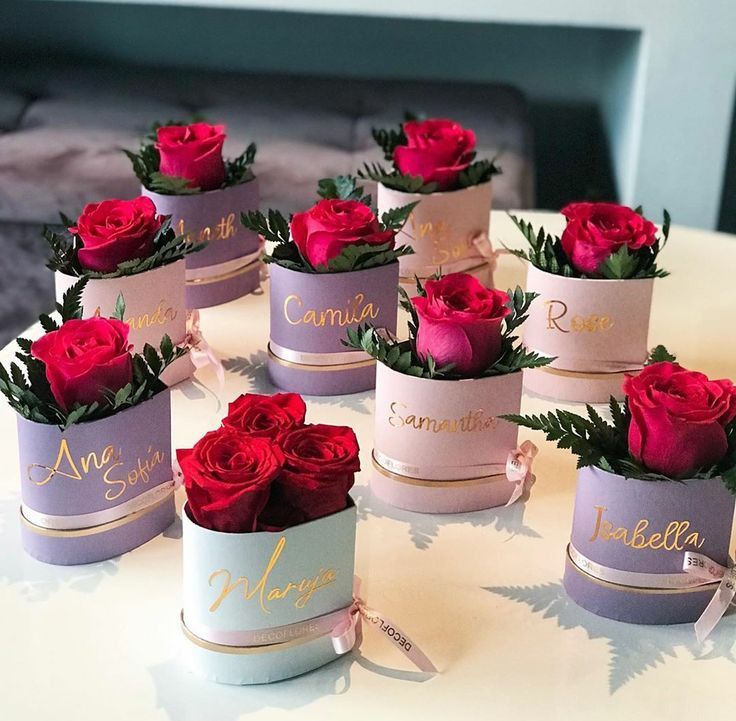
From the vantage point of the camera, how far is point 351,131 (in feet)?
8.19

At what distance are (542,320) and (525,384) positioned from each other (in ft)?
0.25

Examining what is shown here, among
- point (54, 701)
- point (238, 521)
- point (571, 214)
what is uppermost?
point (571, 214)

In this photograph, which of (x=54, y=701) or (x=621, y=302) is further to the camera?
(x=621, y=302)

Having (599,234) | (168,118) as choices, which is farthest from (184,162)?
(168,118)

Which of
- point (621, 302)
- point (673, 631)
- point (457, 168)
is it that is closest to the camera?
point (673, 631)

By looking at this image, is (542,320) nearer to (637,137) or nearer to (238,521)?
(238,521)

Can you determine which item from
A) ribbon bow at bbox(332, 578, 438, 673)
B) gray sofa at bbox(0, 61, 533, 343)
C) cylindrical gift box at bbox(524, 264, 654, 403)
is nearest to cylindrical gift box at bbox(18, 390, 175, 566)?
ribbon bow at bbox(332, 578, 438, 673)

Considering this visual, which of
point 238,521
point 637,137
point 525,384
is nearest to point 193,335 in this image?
point 525,384

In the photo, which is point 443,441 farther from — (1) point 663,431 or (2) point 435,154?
(2) point 435,154

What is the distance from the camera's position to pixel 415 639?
87cm

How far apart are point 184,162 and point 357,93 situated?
53.8 inches

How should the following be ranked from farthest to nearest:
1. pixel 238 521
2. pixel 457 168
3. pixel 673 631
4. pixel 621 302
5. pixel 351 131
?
pixel 351 131 → pixel 457 168 → pixel 621 302 → pixel 673 631 → pixel 238 521

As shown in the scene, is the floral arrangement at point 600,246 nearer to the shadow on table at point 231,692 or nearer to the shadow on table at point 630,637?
the shadow on table at point 630,637

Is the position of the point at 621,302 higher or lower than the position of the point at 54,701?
higher
